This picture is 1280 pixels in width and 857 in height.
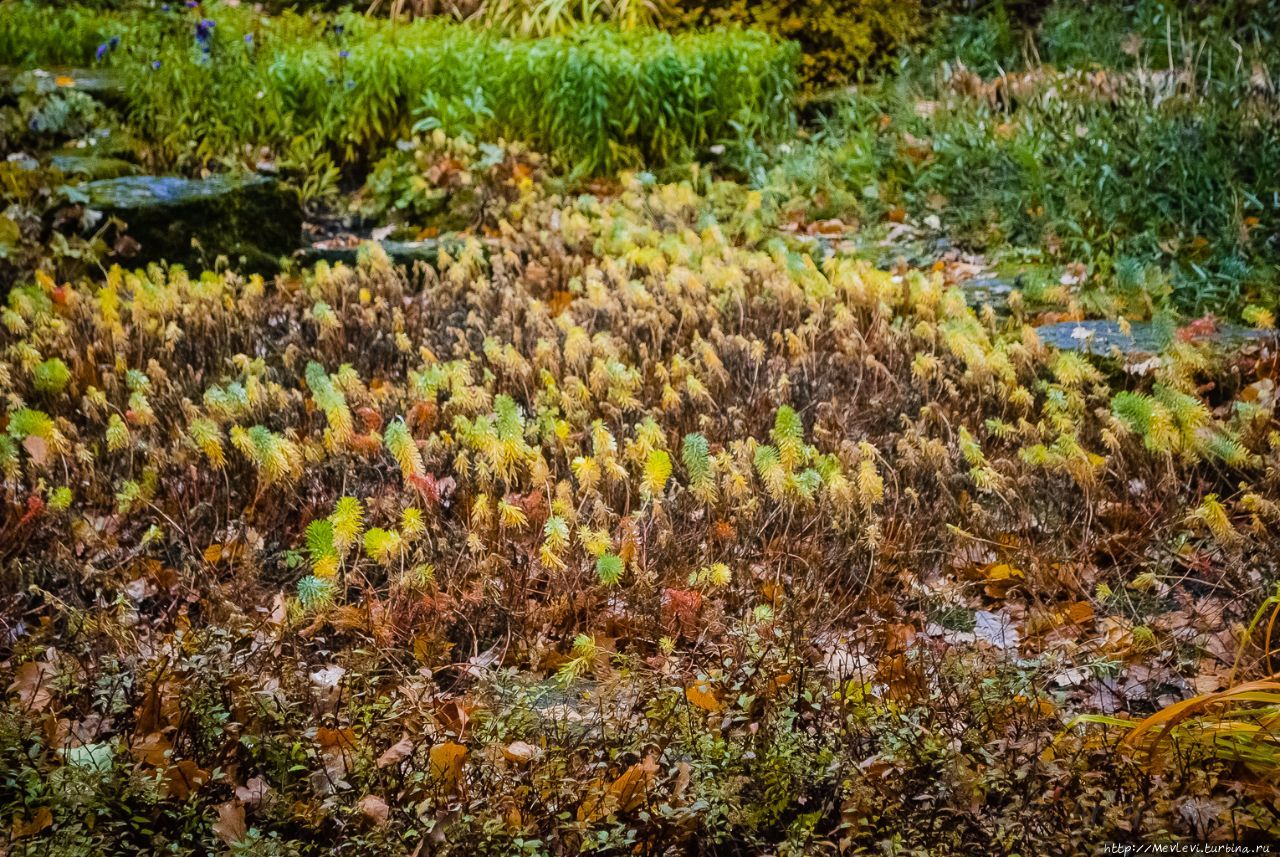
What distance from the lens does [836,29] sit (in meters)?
8.41

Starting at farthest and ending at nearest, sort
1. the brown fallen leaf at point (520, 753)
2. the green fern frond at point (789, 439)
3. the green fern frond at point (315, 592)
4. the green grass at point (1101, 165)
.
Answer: the green grass at point (1101, 165) → the green fern frond at point (789, 439) → the green fern frond at point (315, 592) → the brown fallen leaf at point (520, 753)

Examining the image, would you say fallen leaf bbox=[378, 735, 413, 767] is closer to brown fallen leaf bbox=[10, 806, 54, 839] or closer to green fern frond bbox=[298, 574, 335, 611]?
green fern frond bbox=[298, 574, 335, 611]

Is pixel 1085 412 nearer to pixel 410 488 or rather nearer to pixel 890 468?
pixel 890 468

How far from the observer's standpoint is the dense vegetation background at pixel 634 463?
7.24 feet

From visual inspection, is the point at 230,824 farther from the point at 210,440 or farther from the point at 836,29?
the point at 836,29

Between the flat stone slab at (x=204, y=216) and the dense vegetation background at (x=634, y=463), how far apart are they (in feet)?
0.09

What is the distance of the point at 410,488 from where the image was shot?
11.2ft

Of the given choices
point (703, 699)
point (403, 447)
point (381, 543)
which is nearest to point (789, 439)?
point (703, 699)

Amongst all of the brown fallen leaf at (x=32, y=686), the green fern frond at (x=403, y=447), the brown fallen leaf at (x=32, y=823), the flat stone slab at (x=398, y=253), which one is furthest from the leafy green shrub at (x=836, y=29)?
the brown fallen leaf at (x=32, y=823)

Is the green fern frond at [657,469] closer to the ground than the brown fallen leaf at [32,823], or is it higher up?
higher up

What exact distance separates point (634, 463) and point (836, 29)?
20.4ft

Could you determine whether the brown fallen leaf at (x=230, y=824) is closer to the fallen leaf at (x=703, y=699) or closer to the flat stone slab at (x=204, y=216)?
the fallen leaf at (x=703, y=699)

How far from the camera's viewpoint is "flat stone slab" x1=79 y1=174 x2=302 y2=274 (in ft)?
19.4

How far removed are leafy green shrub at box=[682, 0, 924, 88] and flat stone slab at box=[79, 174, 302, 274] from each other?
456 centimetres
